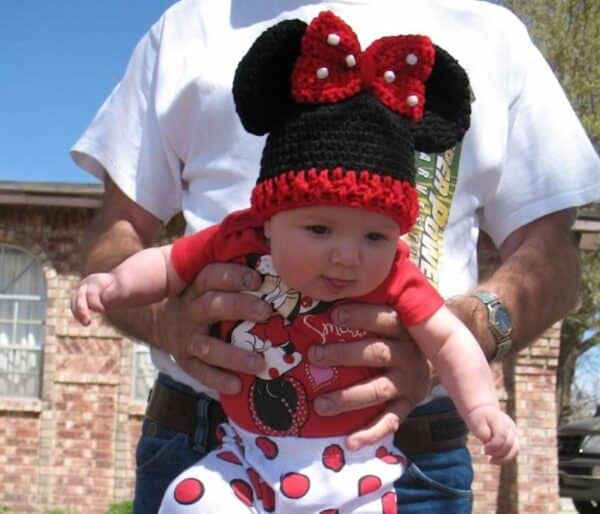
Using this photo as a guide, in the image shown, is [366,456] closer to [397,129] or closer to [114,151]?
[397,129]

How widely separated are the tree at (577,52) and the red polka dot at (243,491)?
64.6ft

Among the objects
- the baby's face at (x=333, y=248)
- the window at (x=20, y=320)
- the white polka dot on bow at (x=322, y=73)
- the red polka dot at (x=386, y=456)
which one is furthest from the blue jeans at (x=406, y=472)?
the window at (x=20, y=320)

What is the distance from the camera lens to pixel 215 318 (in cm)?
214

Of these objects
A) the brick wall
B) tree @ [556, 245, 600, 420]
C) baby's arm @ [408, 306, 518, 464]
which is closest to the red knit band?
baby's arm @ [408, 306, 518, 464]

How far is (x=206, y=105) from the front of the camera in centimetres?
247

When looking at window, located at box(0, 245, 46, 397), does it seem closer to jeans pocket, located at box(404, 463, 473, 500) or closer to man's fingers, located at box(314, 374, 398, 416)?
jeans pocket, located at box(404, 463, 473, 500)

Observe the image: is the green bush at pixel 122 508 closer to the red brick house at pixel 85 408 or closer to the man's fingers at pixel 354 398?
the red brick house at pixel 85 408

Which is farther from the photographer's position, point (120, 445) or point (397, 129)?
point (120, 445)

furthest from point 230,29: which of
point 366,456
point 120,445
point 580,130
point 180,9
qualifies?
point 120,445

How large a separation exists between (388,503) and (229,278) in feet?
1.89

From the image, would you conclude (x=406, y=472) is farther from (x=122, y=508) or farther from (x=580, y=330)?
(x=580, y=330)

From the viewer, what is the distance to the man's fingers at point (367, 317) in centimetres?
202

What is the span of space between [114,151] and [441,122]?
1.02 meters

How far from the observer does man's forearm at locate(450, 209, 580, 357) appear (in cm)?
253
